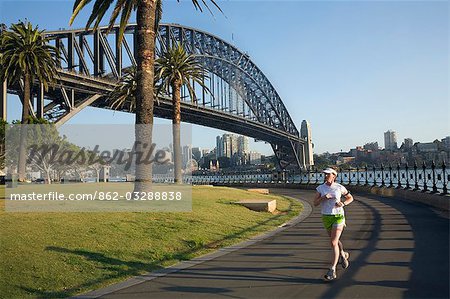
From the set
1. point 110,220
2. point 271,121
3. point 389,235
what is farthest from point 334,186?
point 271,121

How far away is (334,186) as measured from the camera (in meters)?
6.84

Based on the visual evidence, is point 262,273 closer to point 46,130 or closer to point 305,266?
point 305,266

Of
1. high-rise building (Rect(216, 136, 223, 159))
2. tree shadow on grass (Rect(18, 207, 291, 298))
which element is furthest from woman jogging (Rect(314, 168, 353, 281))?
high-rise building (Rect(216, 136, 223, 159))

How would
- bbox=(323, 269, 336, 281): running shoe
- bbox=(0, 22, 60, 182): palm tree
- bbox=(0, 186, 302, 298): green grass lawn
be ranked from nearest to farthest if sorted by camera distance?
bbox=(323, 269, 336, 281): running shoe → bbox=(0, 186, 302, 298): green grass lawn → bbox=(0, 22, 60, 182): palm tree

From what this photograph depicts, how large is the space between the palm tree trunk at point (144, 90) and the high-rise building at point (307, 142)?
86.2 m

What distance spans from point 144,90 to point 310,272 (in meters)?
11.4

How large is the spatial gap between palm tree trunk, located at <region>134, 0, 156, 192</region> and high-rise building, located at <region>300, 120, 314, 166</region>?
86.2 meters

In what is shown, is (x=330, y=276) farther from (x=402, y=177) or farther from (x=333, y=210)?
(x=402, y=177)

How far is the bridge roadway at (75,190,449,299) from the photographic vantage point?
5.93 metres

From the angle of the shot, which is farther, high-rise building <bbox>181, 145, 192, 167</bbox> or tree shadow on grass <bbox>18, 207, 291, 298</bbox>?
high-rise building <bbox>181, 145, 192, 167</bbox>

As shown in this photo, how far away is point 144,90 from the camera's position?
16.5 meters

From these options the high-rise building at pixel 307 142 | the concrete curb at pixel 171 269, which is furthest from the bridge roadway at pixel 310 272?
the high-rise building at pixel 307 142

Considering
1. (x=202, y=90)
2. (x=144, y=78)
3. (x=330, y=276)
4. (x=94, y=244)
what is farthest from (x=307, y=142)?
(x=330, y=276)

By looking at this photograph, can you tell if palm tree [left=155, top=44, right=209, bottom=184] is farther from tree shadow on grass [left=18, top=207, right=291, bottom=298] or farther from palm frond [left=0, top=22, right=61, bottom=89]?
tree shadow on grass [left=18, top=207, right=291, bottom=298]
